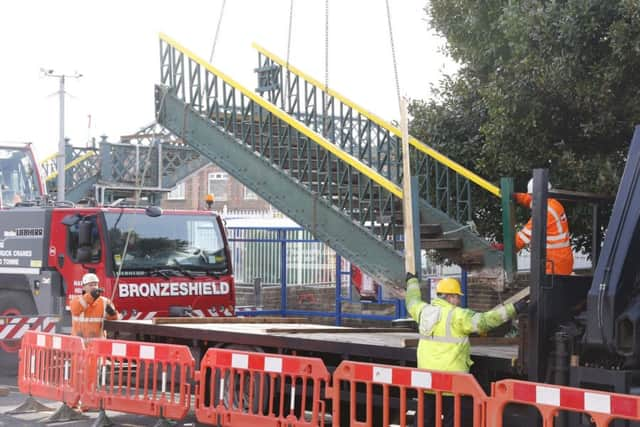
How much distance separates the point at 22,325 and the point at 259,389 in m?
5.36

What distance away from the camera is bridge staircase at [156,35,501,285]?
491 inches

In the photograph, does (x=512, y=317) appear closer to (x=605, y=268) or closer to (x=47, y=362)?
(x=605, y=268)

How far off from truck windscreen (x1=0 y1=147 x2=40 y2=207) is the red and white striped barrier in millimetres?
5331

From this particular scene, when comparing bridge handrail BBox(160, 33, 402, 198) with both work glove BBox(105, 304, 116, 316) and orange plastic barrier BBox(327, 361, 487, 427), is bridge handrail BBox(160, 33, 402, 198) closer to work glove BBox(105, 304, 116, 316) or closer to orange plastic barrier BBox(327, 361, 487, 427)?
work glove BBox(105, 304, 116, 316)

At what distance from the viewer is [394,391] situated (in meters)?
8.02

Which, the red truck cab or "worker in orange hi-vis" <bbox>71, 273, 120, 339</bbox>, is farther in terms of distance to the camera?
the red truck cab

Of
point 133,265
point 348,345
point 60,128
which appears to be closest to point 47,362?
point 133,265

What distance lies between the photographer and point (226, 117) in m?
13.9

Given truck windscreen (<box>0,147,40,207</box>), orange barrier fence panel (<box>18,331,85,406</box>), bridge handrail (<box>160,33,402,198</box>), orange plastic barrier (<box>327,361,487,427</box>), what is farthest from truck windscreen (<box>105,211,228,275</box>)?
truck windscreen (<box>0,147,40,207</box>)

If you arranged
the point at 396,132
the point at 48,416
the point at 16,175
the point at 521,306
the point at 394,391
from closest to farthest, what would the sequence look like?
the point at 521,306, the point at 394,391, the point at 48,416, the point at 396,132, the point at 16,175

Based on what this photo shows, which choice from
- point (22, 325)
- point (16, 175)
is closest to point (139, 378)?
point (22, 325)

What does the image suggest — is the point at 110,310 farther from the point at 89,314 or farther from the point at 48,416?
the point at 48,416

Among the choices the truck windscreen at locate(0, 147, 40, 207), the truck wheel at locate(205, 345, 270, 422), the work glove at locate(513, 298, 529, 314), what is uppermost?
the truck windscreen at locate(0, 147, 40, 207)

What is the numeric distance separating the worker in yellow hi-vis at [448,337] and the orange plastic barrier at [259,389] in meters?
0.98
